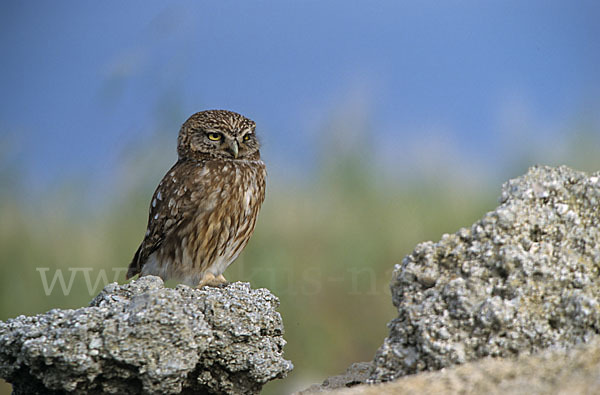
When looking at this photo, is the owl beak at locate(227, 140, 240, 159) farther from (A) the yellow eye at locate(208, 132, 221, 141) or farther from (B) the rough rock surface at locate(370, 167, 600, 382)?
(B) the rough rock surface at locate(370, 167, 600, 382)

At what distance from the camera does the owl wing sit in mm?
4258

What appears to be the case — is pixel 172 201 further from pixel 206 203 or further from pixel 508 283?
pixel 508 283

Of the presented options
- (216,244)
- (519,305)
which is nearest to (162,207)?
(216,244)

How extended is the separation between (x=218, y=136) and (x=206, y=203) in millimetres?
482

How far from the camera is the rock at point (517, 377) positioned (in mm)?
2136

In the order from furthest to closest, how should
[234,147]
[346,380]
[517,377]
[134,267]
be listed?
1. [134,267]
2. [234,147]
3. [346,380]
4. [517,377]

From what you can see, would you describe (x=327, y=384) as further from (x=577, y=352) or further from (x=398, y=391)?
(x=577, y=352)

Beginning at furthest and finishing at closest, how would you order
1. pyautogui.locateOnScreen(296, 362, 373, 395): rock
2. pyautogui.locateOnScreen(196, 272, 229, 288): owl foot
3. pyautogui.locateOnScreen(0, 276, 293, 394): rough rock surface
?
pyautogui.locateOnScreen(196, 272, 229, 288): owl foot < pyautogui.locateOnScreen(296, 362, 373, 395): rock < pyautogui.locateOnScreen(0, 276, 293, 394): rough rock surface

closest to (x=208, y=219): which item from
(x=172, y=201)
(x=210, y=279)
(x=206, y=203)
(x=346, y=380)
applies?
(x=206, y=203)

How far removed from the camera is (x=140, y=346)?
2734 mm

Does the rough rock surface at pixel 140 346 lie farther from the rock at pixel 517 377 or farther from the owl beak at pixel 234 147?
the owl beak at pixel 234 147

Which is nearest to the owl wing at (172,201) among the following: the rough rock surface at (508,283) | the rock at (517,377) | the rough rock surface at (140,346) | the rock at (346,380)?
the rough rock surface at (140,346)

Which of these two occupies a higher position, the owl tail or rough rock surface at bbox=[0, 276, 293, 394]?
the owl tail

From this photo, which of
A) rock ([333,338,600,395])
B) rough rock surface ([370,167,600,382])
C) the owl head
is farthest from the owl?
rock ([333,338,600,395])
